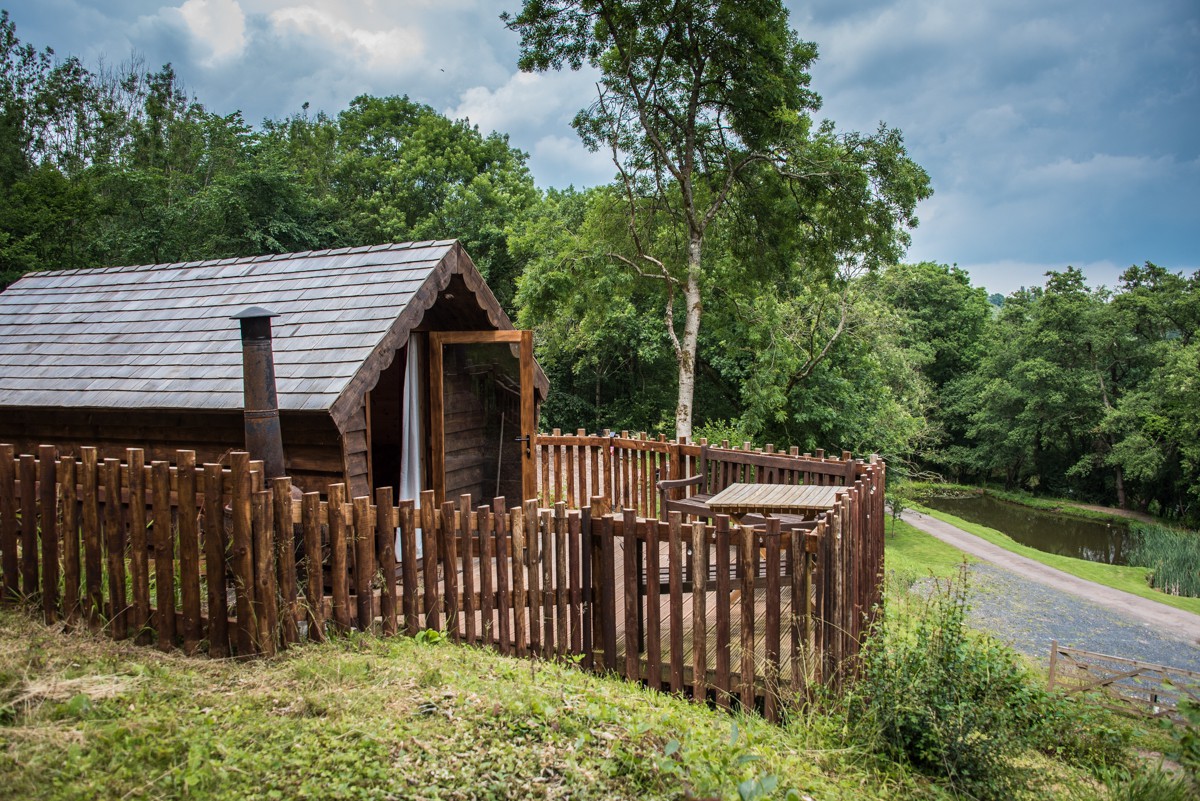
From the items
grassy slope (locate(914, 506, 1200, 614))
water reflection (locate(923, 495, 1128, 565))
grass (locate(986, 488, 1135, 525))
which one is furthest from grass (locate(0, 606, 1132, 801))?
grass (locate(986, 488, 1135, 525))

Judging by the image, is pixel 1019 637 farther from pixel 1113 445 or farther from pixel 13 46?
pixel 13 46

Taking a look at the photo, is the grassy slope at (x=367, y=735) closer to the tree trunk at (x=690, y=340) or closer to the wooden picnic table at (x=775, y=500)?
the wooden picnic table at (x=775, y=500)

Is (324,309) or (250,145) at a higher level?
(250,145)

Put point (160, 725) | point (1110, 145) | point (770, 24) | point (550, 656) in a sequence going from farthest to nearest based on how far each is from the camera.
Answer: point (1110, 145) → point (770, 24) → point (550, 656) → point (160, 725)

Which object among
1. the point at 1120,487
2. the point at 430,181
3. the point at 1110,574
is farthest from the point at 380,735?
the point at 1120,487

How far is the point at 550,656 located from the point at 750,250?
1642 cm

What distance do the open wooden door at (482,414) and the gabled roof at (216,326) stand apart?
461 millimetres

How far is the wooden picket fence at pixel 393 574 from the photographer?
16.0 feet

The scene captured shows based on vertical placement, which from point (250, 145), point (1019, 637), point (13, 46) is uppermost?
point (13, 46)

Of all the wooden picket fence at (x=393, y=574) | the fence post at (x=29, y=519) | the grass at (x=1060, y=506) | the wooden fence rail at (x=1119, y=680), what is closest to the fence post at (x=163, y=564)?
the wooden picket fence at (x=393, y=574)

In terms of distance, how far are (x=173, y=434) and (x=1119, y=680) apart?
12554 mm

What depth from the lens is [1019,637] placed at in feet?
49.5

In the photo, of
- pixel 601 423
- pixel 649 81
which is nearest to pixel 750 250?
pixel 649 81

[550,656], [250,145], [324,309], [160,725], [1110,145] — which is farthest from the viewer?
[250,145]
